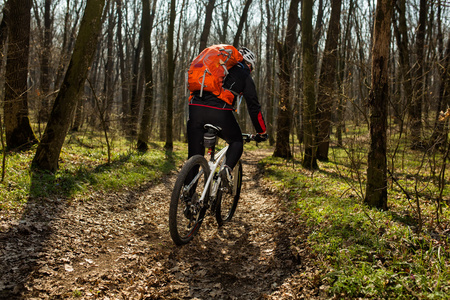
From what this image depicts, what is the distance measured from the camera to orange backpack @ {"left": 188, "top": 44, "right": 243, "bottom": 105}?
3785 mm

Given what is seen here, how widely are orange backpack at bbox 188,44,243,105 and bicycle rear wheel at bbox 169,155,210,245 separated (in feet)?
2.85

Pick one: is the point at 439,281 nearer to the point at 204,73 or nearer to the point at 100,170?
the point at 204,73

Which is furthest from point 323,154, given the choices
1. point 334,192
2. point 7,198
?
point 7,198

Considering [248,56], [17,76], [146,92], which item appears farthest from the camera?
[146,92]

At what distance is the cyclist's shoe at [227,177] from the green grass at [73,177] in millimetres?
2718

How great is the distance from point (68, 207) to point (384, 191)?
16.4ft

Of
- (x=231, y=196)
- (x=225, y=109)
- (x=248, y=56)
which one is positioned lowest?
(x=231, y=196)

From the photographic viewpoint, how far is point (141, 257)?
3.62 m

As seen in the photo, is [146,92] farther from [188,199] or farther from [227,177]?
[188,199]

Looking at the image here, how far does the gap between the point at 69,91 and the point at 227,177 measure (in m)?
3.78

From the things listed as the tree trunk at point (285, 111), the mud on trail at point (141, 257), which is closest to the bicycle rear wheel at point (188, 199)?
the mud on trail at point (141, 257)

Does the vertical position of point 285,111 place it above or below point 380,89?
below

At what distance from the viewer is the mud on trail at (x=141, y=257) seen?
291cm

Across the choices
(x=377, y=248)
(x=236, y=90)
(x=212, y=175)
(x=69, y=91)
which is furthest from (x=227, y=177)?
(x=69, y=91)
